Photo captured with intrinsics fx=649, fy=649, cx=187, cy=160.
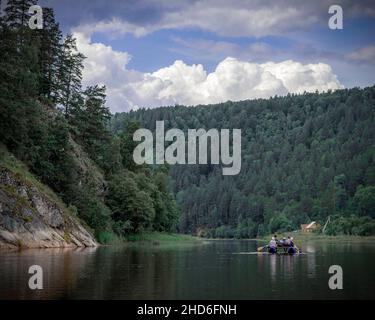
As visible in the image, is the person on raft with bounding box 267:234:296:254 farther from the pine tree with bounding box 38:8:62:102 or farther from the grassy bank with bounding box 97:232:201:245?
the pine tree with bounding box 38:8:62:102

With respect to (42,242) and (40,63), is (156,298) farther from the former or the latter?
(40,63)

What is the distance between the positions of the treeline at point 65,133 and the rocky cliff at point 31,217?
6247 millimetres

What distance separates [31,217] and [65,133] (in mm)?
21696

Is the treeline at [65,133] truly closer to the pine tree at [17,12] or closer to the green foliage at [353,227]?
the pine tree at [17,12]

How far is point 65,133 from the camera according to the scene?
84.9 m

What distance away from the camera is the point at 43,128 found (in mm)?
79375

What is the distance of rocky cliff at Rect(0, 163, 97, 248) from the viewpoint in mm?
61812

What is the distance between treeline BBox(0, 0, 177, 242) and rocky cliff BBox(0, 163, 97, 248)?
6.25 metres
